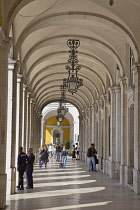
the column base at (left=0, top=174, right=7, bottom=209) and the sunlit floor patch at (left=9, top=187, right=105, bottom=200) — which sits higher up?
the column base at (left=0, top=174, right=7, bottom=209)

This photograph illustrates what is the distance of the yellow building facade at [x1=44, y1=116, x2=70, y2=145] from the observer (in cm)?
6006

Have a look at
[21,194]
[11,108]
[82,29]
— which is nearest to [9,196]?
[21,194]

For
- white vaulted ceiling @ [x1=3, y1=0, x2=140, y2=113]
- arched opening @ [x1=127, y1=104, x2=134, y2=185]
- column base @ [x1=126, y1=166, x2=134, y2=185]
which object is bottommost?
column base @ [x1=126, y1=166, x2=134, y2=185]

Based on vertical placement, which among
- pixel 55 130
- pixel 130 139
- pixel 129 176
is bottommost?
pixel 129 176

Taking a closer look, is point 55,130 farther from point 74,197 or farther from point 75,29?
point 74,197

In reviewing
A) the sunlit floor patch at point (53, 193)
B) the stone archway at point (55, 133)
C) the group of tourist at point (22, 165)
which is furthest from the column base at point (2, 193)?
the stone archway at point (55, 133)

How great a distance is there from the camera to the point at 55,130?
60969mm

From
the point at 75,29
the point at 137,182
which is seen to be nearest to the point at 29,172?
the point at 137,182

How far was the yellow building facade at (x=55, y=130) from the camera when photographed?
6006 centimetres

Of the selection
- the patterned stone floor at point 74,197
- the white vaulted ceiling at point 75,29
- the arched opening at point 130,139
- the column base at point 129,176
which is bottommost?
the patterned stone floor at point 74,197

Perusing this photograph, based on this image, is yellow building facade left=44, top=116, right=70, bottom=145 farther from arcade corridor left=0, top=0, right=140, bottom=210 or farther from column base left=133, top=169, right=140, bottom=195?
column base left=133, top=169, right=140, bottom=195

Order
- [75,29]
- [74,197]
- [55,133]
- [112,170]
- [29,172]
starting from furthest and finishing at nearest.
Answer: [55,133]
[112,170]
[75,29]
[29,172]
[74,197]

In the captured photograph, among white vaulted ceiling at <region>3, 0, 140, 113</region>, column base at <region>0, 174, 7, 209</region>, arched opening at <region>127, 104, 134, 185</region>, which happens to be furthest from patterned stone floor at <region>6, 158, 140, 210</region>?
white vaulted ceiling at <region>3, 0, 140, 113</region>

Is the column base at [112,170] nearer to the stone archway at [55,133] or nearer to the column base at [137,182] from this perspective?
the column base at [137,182]
